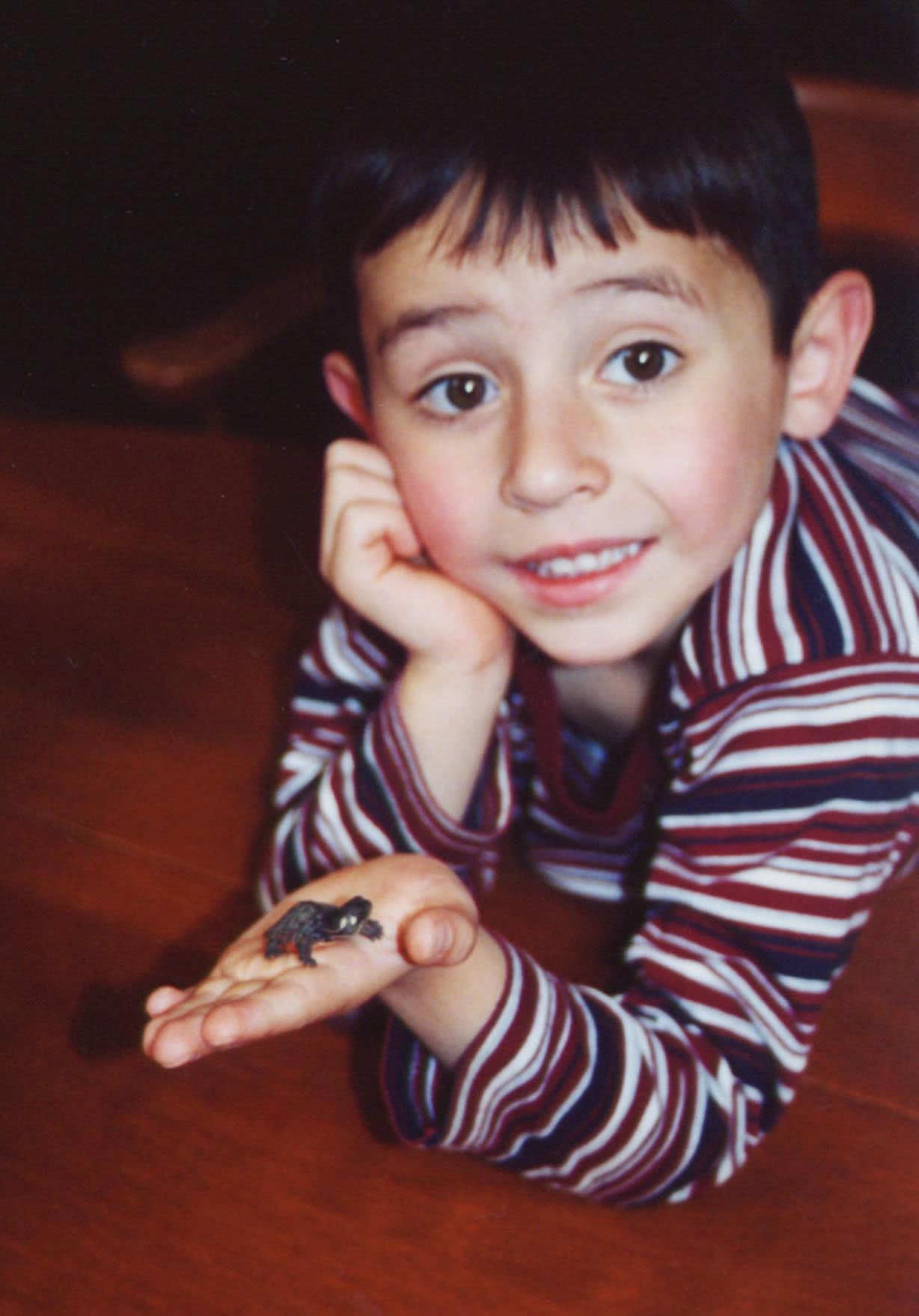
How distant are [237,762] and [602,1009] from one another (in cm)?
30

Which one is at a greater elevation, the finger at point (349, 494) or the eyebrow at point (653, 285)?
the eyebrow at point (653, 285)

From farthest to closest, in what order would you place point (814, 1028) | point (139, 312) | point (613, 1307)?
point (139, 312) → point (814, 1028) → point (613, 1307)

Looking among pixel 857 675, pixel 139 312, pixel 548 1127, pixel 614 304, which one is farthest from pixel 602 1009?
pixel 139 312

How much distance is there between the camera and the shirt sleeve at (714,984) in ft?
1.66

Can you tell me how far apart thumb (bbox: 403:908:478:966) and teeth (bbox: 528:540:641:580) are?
184 mm

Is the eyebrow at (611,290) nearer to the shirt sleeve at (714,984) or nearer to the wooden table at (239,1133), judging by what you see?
the shirt sleeve at (714,984)

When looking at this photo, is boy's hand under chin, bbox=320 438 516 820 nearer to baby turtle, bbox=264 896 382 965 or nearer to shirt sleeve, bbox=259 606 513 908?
shirt sleeve, bbox=259 606 513 908

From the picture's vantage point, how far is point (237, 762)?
75 cm

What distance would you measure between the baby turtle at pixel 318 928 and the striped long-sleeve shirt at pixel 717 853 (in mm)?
70

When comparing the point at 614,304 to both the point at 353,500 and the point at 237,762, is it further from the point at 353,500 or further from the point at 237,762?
the point at 237,762

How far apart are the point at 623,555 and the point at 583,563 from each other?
0.02m

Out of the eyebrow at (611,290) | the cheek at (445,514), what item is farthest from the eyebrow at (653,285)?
the cheek at (445,514)

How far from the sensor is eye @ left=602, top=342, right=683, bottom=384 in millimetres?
525

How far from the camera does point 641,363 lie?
0.53 metres
